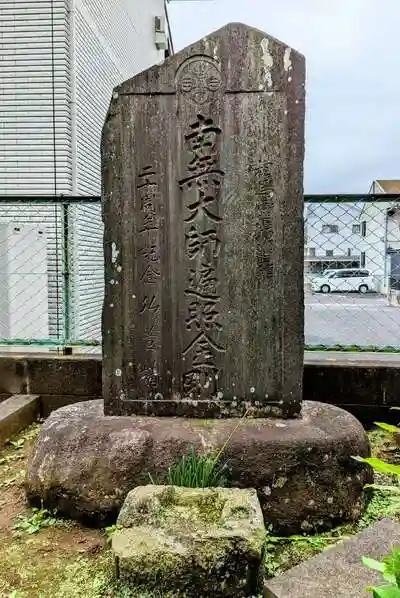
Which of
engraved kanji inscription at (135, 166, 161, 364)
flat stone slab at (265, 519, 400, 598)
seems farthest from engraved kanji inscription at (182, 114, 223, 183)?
flat stone slab at (265, 519, 400, 598)

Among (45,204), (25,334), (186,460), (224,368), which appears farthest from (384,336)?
(25,334)

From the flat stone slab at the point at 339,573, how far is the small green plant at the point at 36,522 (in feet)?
3.82

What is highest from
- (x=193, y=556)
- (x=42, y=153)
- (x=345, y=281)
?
(x=42, y=153)

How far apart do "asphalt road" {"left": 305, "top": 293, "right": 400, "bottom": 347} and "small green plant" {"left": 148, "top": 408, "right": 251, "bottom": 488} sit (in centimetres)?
168

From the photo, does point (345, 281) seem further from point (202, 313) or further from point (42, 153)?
point (42, 153)

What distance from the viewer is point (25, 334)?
15.2ft

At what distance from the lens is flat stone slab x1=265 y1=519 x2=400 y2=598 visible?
1.40m

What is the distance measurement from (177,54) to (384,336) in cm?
248

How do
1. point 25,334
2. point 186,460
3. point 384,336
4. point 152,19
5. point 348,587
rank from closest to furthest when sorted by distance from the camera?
point 348,587, point 186,460, point 384,336, point 25,334, point 152,19

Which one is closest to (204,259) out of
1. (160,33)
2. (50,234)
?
(50,234)

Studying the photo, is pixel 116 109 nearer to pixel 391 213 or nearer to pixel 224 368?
pixel 224 368

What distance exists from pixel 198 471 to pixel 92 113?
4.65 m

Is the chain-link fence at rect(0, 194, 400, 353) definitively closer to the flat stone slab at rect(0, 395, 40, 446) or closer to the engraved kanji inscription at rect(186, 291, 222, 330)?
the flat stone slab at rect(0, 395, 40, 446)

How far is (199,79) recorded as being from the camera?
242 centimetres
